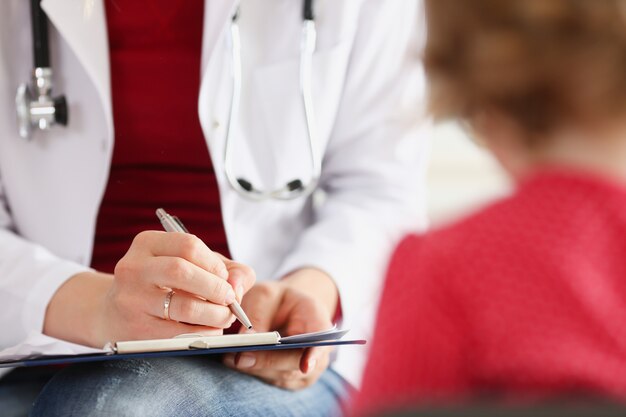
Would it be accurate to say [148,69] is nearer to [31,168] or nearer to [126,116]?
[126,116]

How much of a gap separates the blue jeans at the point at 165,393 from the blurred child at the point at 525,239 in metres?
0.29

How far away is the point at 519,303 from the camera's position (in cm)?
51

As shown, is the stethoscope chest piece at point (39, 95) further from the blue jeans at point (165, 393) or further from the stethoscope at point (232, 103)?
the blue jeans at point (165, 393)

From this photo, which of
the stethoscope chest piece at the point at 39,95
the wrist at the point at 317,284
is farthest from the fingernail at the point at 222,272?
the stethoscope chest piece at the point at 39,95

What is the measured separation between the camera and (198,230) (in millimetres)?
917

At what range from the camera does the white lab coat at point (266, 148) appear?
964 millimetres

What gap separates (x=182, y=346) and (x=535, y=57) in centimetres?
35

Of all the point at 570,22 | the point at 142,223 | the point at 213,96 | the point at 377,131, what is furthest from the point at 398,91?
the point at 570,22

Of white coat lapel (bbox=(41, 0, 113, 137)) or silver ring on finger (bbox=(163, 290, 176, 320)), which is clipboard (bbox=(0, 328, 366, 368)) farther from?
white coat lapel (bbox=(41, 0, 113, 137))

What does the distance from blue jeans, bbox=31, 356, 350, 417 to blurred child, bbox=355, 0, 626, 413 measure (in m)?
0.29

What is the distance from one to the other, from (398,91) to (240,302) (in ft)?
1.14

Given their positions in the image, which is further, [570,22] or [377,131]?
[377,131]

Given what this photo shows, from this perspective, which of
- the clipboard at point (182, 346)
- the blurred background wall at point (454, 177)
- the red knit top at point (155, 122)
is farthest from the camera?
the blurred background wall at point (454, 177)

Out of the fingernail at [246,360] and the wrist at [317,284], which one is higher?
the wrist at [317,284]
